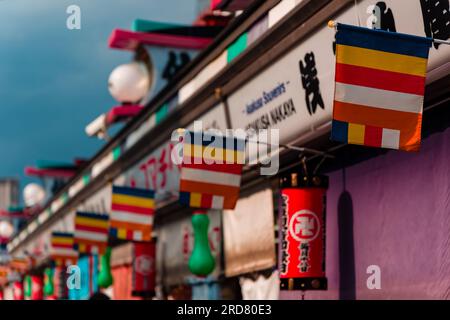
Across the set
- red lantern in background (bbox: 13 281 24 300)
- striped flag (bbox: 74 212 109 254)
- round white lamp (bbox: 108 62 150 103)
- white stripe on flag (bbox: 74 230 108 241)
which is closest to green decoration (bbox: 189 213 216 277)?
striped flag (bbox: 74 212 109 254)

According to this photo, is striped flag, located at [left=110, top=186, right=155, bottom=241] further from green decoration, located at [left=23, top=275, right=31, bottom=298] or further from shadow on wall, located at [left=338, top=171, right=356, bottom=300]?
green decoration, located at [left=23, top=275, right=31, bottom=298]

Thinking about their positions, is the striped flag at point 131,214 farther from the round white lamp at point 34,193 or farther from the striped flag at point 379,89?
the round white lamp at point 34,193

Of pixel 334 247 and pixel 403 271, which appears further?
pixel 334 247

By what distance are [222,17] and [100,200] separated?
6643 millimetres

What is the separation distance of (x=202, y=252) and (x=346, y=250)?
5164 millimetres

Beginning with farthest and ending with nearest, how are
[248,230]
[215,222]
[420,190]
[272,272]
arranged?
[215,222] → [248,230] → [272,272] → [420,190]

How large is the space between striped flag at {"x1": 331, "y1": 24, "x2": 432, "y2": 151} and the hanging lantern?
359 cm

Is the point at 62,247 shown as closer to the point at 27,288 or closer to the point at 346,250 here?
the point at 27,288

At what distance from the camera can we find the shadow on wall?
1196cm

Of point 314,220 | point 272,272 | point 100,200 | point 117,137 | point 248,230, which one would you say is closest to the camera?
point 314,220

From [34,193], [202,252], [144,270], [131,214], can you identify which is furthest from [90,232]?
[34,193]
